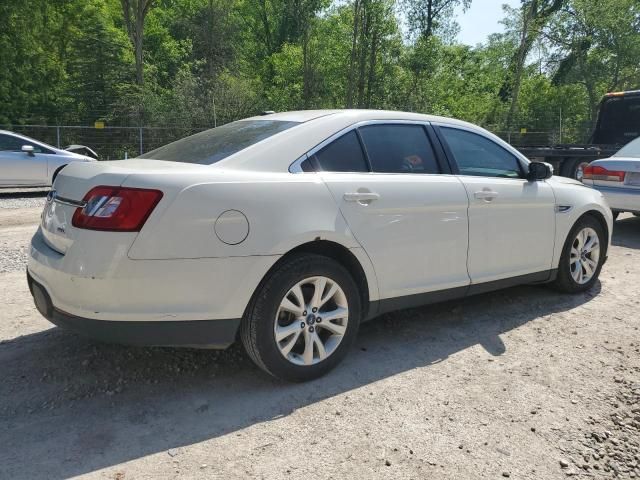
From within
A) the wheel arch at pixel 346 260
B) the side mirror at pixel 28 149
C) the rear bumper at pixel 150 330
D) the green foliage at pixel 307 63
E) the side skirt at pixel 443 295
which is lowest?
the side skirt at pixel 443 295

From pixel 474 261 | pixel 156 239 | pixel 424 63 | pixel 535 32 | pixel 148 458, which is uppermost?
pixel 535 32

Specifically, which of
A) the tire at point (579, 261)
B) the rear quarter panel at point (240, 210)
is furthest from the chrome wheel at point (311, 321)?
the tire at point (579, 261)

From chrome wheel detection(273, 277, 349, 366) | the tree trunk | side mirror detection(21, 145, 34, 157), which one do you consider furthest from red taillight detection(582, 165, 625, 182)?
the tree trunk

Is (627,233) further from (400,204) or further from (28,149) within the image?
(28,149)

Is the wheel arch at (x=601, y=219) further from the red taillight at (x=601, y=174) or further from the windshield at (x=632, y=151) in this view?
the windshield at (x=632, y=151)

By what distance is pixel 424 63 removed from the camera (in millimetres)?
27812

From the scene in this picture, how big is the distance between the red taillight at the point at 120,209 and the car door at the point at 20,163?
1054 centimetres

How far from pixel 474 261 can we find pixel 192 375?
7.11 feet

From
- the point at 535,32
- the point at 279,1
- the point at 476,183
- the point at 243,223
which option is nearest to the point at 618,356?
the point at 476,183

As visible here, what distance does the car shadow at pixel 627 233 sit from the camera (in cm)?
768

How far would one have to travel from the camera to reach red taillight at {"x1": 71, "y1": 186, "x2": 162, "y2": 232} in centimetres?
267

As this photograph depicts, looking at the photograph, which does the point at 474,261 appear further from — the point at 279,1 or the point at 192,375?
the point at 279,1

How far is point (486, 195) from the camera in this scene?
406 cm

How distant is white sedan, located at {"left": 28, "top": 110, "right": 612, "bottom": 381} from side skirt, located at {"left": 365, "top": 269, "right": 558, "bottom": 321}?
16 millimetres
